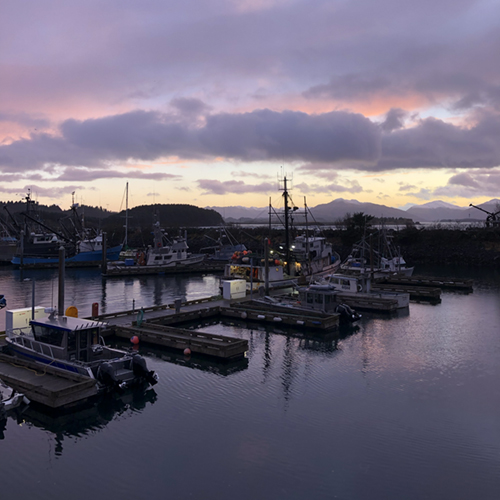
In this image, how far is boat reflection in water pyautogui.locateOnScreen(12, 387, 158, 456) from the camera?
49.0ft

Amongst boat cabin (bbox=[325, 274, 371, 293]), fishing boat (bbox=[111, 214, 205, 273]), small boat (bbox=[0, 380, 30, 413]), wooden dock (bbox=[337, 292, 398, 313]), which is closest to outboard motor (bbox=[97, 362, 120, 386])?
small boat (bbox=[0, 380, 30, 413])

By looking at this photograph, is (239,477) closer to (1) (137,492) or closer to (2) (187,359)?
(1) (137,492)

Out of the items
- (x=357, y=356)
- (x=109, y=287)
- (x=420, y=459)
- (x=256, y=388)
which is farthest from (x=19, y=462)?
(x=109, y=287)

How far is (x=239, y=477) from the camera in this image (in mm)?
12055

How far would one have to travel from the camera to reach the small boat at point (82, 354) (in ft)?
58.0

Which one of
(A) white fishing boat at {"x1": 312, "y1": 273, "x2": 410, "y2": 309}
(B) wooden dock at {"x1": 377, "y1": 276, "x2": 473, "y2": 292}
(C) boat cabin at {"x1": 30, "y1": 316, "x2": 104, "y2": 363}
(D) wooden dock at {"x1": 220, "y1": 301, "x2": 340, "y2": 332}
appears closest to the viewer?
(C) boat cabin at {"x1": 30, "y1": 316, "x2": 104, "y2": 363}

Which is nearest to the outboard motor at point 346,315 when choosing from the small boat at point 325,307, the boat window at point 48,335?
the small boat at point 325,307

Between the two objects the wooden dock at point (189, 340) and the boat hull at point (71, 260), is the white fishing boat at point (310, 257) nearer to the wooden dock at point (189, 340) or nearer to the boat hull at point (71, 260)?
the wooden dock at point (189, 340)

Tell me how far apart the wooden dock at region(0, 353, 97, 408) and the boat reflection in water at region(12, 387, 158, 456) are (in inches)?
14.9

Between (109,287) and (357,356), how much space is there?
37856mm

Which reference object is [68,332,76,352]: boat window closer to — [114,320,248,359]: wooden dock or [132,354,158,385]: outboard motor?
[132,354,158,385]: outboard motor

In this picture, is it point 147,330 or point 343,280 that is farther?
point 343,280

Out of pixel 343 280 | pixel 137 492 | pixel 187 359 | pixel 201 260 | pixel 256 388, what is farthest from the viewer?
pixel 201 260

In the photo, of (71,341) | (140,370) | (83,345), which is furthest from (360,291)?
(71,341)
